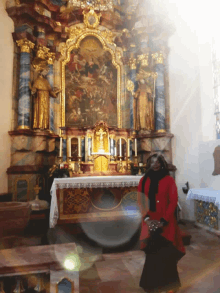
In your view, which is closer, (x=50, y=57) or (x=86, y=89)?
(x=50, y=57)

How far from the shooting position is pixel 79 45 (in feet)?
27.9

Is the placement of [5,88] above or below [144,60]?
below

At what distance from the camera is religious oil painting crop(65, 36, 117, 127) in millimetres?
8203

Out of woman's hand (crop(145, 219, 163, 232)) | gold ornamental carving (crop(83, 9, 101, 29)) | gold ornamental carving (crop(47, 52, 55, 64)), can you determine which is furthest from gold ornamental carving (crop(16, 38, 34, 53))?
woman's hand (crop(145, 219, 163, 232))

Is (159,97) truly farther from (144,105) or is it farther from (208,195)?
(208,195)

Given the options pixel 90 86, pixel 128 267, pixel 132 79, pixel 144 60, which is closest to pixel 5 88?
pixel 90 86

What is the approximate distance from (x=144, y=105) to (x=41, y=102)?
10.3ft

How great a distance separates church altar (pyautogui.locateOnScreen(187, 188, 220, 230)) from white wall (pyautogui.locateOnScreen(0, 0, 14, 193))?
16.0 ft

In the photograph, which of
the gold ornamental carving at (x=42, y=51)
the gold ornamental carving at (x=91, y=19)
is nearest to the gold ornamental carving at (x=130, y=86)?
the gold ornamental carving at (x=91, y=19)

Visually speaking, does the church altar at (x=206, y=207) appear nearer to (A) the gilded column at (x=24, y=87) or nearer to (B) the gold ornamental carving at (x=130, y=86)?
(B) the gold ornamental carving at (x=130, y=86)

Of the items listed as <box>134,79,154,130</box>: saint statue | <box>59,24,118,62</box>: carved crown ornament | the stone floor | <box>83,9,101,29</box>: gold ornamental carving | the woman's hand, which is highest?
<box>83,9,101,29</box>: gold ornamental carving

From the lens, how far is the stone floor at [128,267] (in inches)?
119

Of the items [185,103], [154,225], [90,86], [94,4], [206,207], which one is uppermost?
[94,4]

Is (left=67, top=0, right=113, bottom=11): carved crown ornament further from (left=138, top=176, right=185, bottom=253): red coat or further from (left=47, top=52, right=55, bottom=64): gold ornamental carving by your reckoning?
(left=138, top=176, right=185, bottom=253): red coat
